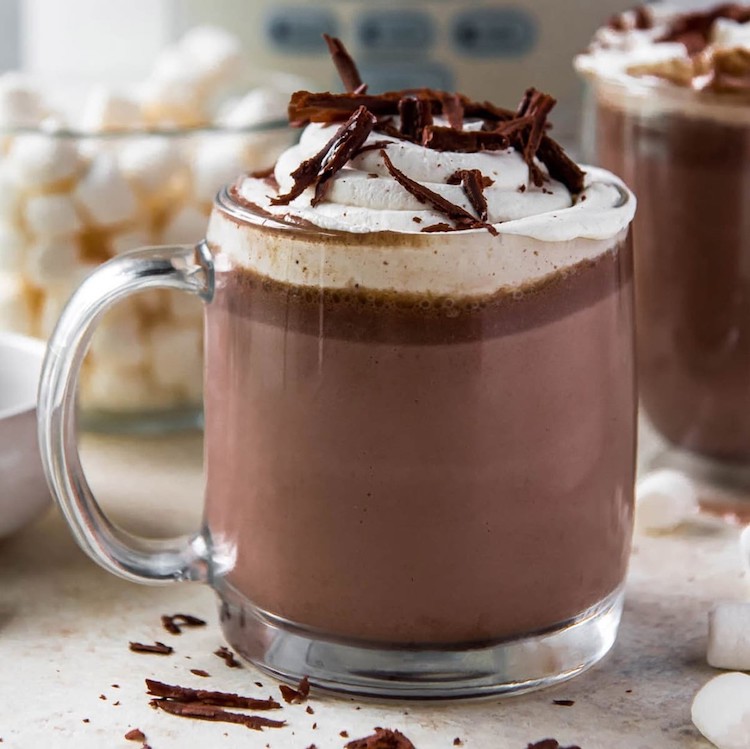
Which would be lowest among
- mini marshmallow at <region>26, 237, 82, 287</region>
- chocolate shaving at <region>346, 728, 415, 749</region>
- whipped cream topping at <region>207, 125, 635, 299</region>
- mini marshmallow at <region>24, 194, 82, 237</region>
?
chocolate shaving at <region>346, 728, 415, 749</region>

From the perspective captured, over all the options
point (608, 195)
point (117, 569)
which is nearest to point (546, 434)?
point (608, 195)

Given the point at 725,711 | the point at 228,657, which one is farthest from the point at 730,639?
the point at 228,657

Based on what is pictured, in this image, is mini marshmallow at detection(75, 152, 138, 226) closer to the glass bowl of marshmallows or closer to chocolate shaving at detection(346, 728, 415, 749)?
the glass bowl of marshmallows

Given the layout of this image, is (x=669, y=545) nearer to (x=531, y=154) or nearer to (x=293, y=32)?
(x=531, y=154)

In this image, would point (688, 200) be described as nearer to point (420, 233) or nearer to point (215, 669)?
point (420, 233)

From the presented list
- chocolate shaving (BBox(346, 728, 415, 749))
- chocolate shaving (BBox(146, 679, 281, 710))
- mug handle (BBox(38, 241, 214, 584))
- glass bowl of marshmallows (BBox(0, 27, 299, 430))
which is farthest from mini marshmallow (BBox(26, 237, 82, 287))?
chocolate shaving (BBox(346, 728, 415, 749))

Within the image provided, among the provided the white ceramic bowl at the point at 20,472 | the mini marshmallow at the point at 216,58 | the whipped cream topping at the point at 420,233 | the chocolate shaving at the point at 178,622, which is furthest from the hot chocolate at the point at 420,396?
the mini marshmallow at the point at 216,58
